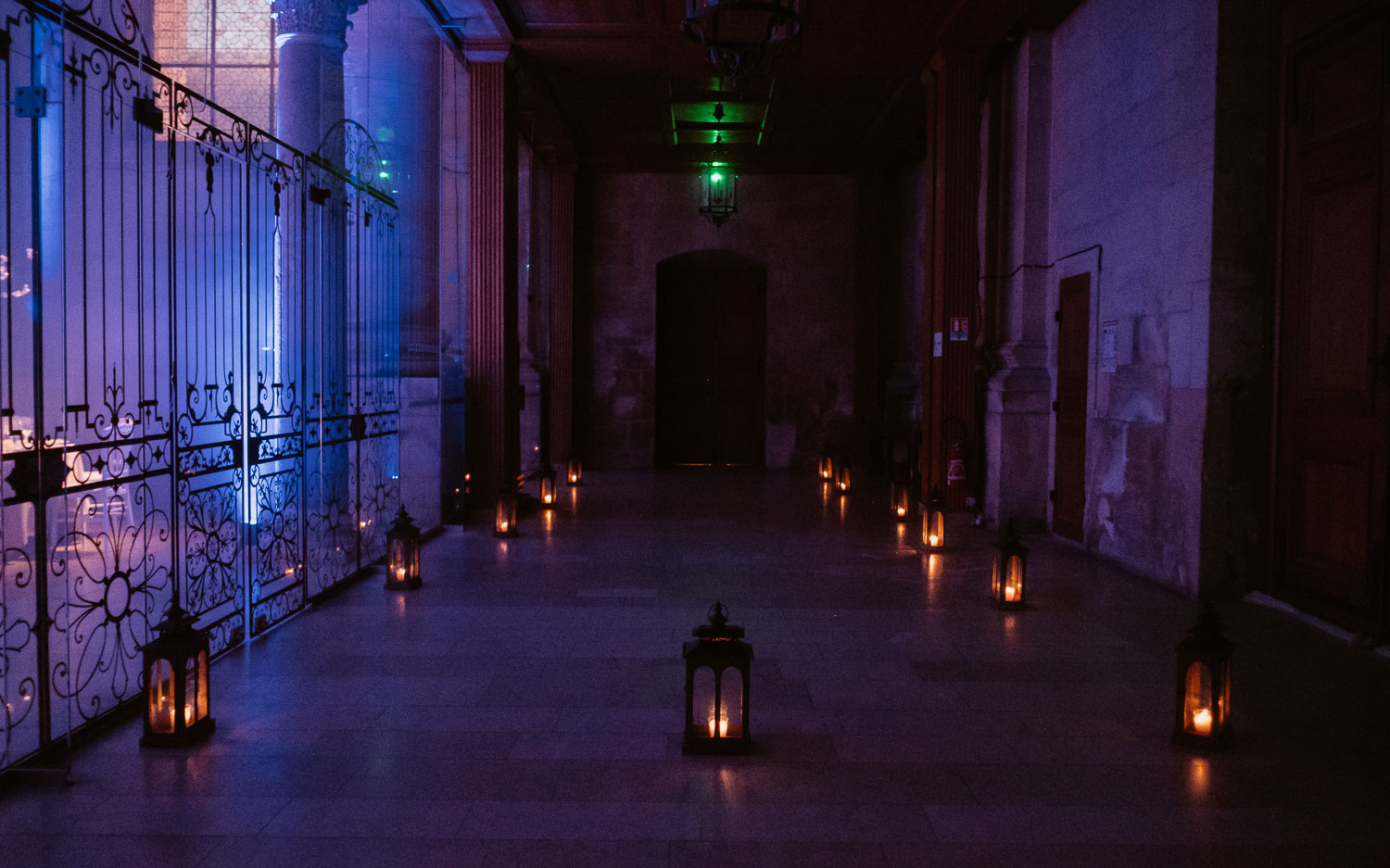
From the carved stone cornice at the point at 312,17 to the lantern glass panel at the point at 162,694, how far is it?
6.36 metres

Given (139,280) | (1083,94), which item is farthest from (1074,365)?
(139,280)

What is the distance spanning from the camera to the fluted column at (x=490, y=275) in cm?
1029

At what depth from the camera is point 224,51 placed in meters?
13.4

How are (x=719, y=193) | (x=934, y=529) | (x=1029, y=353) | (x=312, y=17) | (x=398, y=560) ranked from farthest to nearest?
(x=719, y=193) → (x=1029, y=353) → (x=934, y=529) → (x=312, y=17) → (x=398, y=560)

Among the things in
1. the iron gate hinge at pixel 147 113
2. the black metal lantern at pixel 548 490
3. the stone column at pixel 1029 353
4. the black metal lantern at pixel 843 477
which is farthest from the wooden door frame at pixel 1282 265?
the black metal lantern at pixel 548 490

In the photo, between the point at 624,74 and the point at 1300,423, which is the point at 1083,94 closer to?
the point at 1300,423

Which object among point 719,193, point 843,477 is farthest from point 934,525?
point 719,193

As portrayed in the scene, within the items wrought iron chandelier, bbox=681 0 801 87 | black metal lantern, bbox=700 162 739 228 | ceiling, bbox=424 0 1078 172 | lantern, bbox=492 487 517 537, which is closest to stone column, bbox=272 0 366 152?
ceiling, bbox=424 0 1078 172

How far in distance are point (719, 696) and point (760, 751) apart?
281 millimetres

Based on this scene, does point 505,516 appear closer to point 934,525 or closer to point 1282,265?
point 934,525

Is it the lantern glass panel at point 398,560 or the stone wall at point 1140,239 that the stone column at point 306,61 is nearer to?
the lantern glass panel at point 398,560

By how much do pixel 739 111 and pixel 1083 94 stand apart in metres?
5.53

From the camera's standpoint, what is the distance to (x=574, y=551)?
8445mm

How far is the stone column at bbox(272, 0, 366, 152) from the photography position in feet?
27.5
